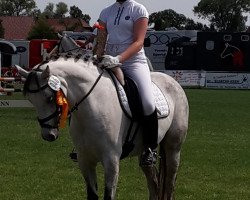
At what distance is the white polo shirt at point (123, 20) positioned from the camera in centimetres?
613

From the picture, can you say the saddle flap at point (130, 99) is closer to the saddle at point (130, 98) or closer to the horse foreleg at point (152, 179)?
the saddle at point (130, 98)

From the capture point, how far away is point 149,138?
6.23 m

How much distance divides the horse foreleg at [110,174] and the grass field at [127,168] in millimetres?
2389

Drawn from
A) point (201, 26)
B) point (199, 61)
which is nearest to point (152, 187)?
point (199, 61)

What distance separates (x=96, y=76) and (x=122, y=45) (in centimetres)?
57

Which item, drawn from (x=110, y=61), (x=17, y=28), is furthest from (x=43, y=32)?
(x=110, y=61)

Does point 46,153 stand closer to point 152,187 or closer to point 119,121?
point 152,187

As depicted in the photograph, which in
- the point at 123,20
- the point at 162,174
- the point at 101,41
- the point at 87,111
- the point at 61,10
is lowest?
the point at 61,10

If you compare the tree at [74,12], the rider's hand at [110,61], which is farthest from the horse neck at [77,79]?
the tree at [74,12]

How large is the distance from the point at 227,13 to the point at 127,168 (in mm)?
101788

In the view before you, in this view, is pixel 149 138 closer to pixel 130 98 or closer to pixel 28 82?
pixel 130 98

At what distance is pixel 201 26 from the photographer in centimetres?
10425

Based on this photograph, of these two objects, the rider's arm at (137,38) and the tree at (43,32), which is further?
the tree at (43,32)

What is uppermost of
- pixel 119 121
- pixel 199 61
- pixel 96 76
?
pixel 96 76
